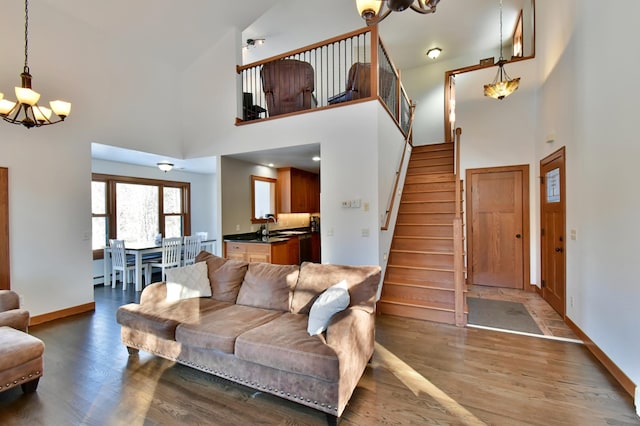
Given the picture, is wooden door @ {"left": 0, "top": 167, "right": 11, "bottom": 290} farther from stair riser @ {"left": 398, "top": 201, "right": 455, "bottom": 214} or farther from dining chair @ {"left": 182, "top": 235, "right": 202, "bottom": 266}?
stair riser @ {"left": 398, "top": 201, "right": 455, "bottom": 214}

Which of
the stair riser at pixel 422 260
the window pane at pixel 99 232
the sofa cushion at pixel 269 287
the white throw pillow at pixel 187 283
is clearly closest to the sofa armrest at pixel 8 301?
the white throw pillow at pixel 187 283

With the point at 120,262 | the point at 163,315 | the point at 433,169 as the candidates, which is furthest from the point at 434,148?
the point at 120,262

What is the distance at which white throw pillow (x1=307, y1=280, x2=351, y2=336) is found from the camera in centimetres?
222

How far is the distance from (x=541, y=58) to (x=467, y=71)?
1.07 meters

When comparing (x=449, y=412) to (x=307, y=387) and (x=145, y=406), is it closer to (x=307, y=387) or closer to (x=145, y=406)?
(x=307, y=387)

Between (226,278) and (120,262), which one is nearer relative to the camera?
(226,278)

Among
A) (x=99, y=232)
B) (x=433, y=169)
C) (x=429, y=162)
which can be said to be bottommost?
(x=99, y=232)

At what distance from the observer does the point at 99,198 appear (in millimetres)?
5793

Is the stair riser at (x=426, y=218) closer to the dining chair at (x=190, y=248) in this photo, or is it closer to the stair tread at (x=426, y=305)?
the stair tread at (x=426, y=305)

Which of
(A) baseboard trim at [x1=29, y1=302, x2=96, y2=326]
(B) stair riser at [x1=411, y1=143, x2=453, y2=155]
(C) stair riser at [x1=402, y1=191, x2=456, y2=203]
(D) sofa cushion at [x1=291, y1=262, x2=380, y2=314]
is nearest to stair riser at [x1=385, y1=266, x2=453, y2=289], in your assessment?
(C) stair riser at [x1=402, y1=191, x2=456, y2=203]

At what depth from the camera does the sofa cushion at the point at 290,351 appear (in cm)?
185

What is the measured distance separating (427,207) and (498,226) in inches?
52.6

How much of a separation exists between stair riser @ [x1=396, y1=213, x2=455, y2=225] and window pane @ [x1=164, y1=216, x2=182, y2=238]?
5.52 m

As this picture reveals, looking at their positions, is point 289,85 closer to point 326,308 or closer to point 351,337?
point 326,308
